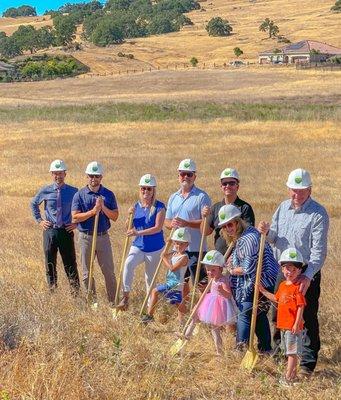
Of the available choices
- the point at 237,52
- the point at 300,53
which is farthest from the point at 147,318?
the point at 237,52

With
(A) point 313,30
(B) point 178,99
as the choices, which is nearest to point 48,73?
(B) point 178,99

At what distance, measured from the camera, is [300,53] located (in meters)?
99.1

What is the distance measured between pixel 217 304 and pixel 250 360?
608 mm

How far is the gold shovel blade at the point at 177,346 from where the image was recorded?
20.8 feet

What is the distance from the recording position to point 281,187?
18078 millimetres

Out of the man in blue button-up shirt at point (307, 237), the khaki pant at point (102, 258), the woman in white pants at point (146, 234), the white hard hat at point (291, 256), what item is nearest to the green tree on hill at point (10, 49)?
the khaki pant at point (102, 258)

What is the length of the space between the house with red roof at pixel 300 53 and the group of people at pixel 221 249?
296 feet

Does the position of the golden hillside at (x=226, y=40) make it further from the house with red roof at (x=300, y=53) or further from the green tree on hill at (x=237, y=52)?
the house with red roof at (x=300, y=53)

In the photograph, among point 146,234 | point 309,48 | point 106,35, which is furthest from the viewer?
point 106,35

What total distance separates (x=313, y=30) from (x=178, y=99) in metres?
83.0

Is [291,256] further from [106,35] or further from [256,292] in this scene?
[106,35]

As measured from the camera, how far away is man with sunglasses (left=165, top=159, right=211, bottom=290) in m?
7.55

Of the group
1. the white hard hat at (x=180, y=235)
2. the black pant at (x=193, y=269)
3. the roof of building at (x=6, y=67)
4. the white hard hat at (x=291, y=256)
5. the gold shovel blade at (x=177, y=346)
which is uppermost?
the white hard hat at (x=291, y=256)

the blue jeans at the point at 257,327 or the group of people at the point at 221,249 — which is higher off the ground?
the group of people at the point at 221,249
